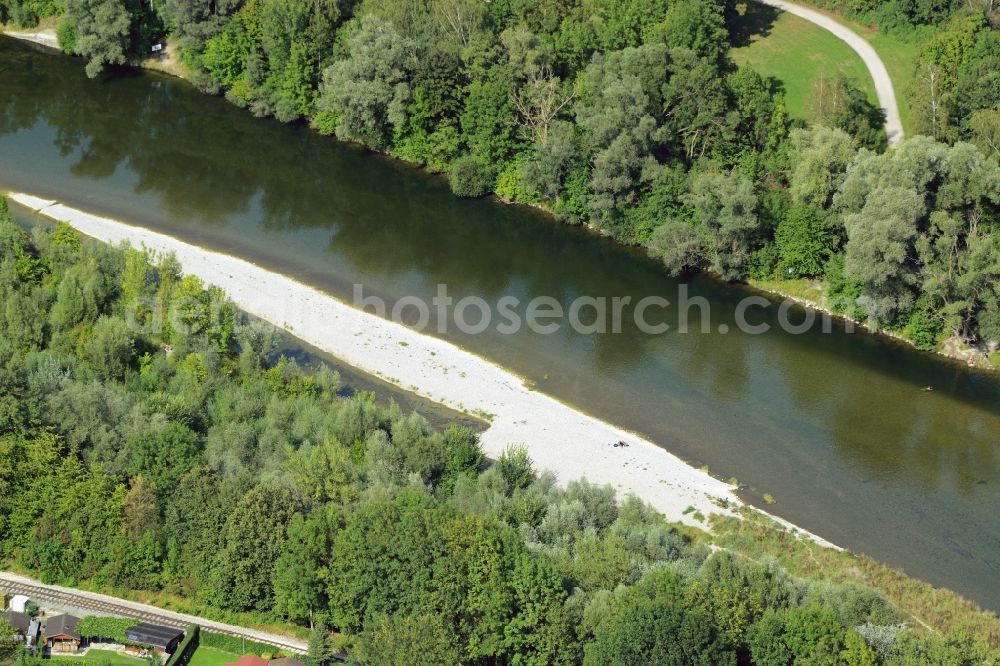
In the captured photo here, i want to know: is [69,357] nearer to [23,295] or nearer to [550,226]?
[23,295]

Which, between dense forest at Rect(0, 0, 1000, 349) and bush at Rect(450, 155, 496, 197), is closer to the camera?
dense forest at Rect(0, 0, 1000, 349)

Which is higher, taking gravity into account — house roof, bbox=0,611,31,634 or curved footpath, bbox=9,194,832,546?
curved footpath, bbox=9,194,832,546

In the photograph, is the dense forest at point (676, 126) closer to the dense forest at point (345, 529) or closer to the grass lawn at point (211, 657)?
the dense forest at point (345, 529)

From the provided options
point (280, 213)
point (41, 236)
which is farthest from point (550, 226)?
point (41, 236)

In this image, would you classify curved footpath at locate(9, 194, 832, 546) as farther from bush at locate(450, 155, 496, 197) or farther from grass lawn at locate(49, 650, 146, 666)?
grass lawn at locate(49, 650, 146, 666)

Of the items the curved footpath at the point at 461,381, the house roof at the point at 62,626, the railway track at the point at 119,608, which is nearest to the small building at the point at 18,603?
the railway track at the point at 119,608

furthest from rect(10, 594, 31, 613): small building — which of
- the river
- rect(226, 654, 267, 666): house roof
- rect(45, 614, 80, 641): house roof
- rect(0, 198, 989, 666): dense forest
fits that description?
the river
